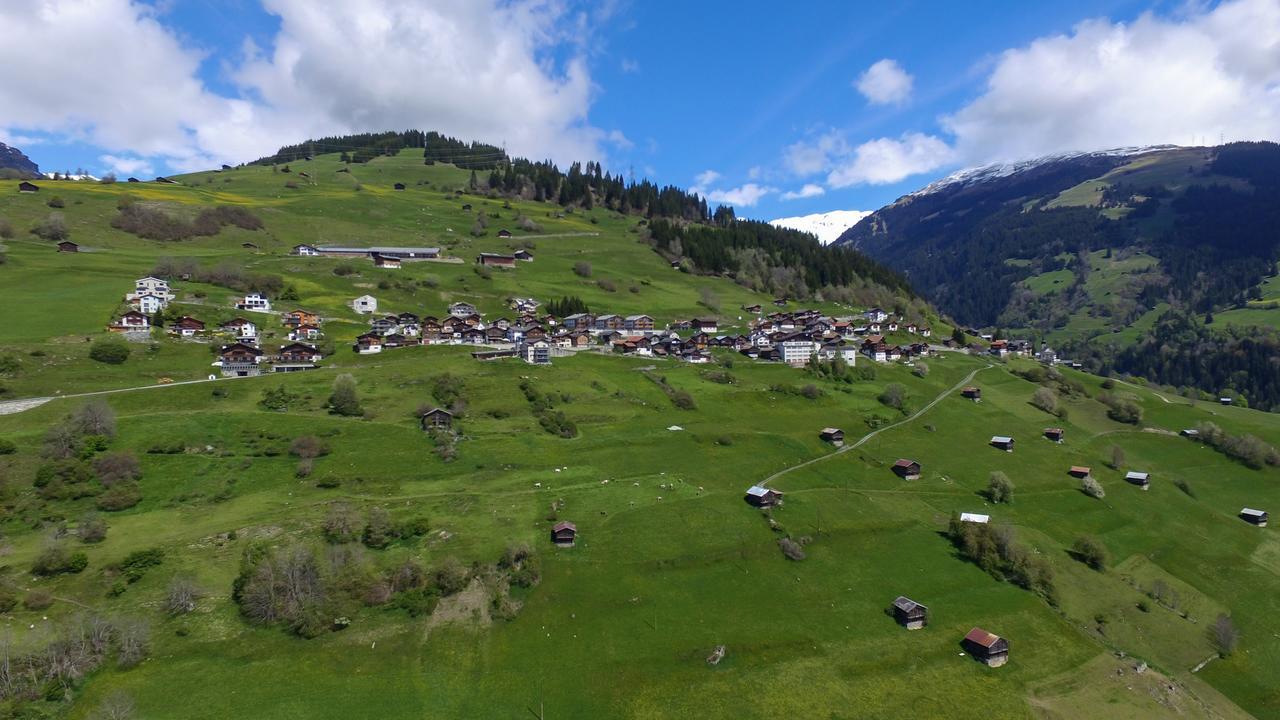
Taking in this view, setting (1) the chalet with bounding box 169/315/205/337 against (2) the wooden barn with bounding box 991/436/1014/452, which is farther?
(1) the chalet with bounding box 169/315/205/337

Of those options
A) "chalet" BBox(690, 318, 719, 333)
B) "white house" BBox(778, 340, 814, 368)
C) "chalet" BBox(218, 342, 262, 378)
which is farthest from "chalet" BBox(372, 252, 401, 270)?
"white house" BBox(778, 340, 814, 368)

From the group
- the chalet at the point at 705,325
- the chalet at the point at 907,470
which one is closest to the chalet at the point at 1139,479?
the chalet at the point at 907,470

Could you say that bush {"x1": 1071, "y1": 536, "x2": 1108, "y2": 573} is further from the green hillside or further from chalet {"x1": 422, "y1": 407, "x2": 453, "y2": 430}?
chalet {"x1": 422, "y1": 407, "x2": 453, "y2": 430}

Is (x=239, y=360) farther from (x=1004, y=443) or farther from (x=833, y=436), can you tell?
(x=1004, y=443)

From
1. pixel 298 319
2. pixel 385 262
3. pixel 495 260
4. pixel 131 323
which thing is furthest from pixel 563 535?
pixel 495 260

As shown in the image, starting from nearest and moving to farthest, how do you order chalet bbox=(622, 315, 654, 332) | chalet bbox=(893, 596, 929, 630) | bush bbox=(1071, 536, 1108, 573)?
chalet bbox=(893, 596, 929, 630), bush bbox=(1071, 536, 1108, 573), chalet bbox=(622, 315, 654, 332)

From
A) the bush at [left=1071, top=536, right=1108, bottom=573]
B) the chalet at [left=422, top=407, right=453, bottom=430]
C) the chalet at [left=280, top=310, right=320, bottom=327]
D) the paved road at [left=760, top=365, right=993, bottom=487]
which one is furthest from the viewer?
the chalet at [left=280, top=310, right=320, bottom=327]
